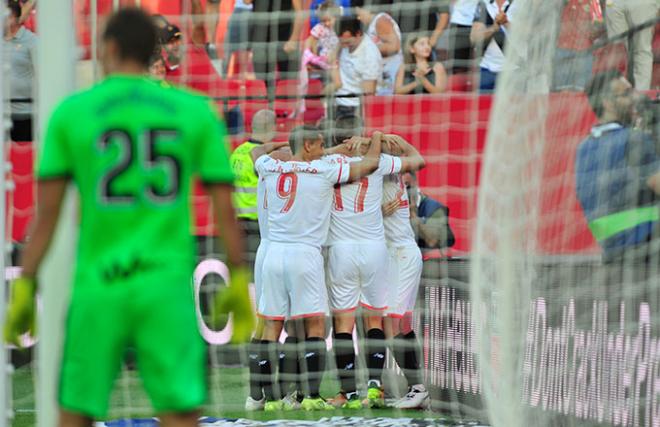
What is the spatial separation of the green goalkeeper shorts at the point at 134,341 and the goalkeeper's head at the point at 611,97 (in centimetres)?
290

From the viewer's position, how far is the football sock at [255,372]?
9.36 m

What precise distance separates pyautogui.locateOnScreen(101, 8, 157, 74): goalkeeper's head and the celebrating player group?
5022 millimetres

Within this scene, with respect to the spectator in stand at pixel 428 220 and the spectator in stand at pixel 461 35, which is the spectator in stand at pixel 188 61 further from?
the spectator in stand at pixel 428 220

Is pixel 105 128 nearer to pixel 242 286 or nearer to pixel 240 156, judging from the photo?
pixel 242 286

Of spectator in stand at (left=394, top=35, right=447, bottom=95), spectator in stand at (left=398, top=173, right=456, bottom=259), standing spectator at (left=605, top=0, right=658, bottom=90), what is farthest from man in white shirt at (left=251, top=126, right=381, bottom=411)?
standing spectator at (left=605, top=0, right=658, bottom=90)

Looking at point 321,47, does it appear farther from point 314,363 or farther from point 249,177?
point 314,363

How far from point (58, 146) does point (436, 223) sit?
602 cm

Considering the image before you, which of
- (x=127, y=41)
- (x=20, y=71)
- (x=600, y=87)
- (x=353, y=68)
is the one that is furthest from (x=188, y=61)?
(x=127, y=41)

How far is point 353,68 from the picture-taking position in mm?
9719

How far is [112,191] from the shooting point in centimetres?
414

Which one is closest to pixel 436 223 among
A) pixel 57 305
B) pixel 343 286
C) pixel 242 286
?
pixel 343 286

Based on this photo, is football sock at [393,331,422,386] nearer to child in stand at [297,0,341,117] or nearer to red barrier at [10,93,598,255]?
red barrier at [10,93,598,255]

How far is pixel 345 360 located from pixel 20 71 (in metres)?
2.96

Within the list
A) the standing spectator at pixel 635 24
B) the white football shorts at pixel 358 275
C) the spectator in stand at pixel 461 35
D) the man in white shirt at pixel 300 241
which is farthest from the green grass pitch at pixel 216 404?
the standing spectator at pixel 635 24
